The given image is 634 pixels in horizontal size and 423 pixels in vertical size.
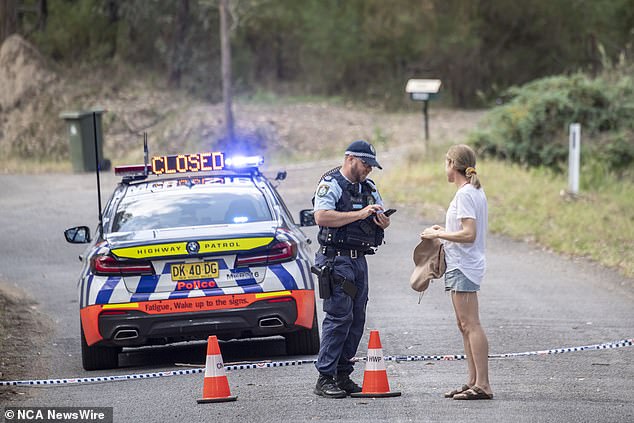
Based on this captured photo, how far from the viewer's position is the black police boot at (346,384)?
8156mm

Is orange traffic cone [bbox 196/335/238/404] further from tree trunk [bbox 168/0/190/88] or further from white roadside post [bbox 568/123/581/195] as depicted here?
tree trunk [bbox 168/0/190/88]

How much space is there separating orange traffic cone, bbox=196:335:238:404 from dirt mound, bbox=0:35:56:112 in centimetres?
2823

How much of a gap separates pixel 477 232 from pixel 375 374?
1.15 m

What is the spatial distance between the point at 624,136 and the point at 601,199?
452cm

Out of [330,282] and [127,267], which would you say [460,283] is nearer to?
[330,282]

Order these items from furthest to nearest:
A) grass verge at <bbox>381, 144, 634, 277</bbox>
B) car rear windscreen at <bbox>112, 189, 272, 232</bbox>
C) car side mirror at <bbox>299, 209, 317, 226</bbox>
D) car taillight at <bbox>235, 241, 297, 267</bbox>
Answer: grass verge at <bbox>381, 144, 634, 277</bbox>
car side mirror at <bbox>299, 209, 317, 226</bbox>
car rear windscreen at <bbox>112, 189, 272, 232</bbox>
car taillight at <bbox>235, 241, 297, 267</bbox>

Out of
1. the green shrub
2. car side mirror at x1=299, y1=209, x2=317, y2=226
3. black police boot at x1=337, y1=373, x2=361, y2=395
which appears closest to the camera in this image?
black police boot at x1=337, y1=373, x2=361, y2=395

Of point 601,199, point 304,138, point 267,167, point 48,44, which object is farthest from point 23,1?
point 601,199

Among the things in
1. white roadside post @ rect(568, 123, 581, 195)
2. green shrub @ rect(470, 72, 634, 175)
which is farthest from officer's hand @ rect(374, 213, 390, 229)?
green shrub @ rect(470, 72, 634, 175)

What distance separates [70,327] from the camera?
12.1 m

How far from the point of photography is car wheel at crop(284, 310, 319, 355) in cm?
973

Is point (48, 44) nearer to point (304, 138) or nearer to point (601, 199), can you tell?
point (304, 138)

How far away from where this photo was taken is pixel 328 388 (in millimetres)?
8023

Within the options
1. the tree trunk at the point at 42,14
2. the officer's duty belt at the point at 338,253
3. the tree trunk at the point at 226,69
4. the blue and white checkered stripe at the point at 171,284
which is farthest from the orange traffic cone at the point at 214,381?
the tree trunk at the point at 42,14
